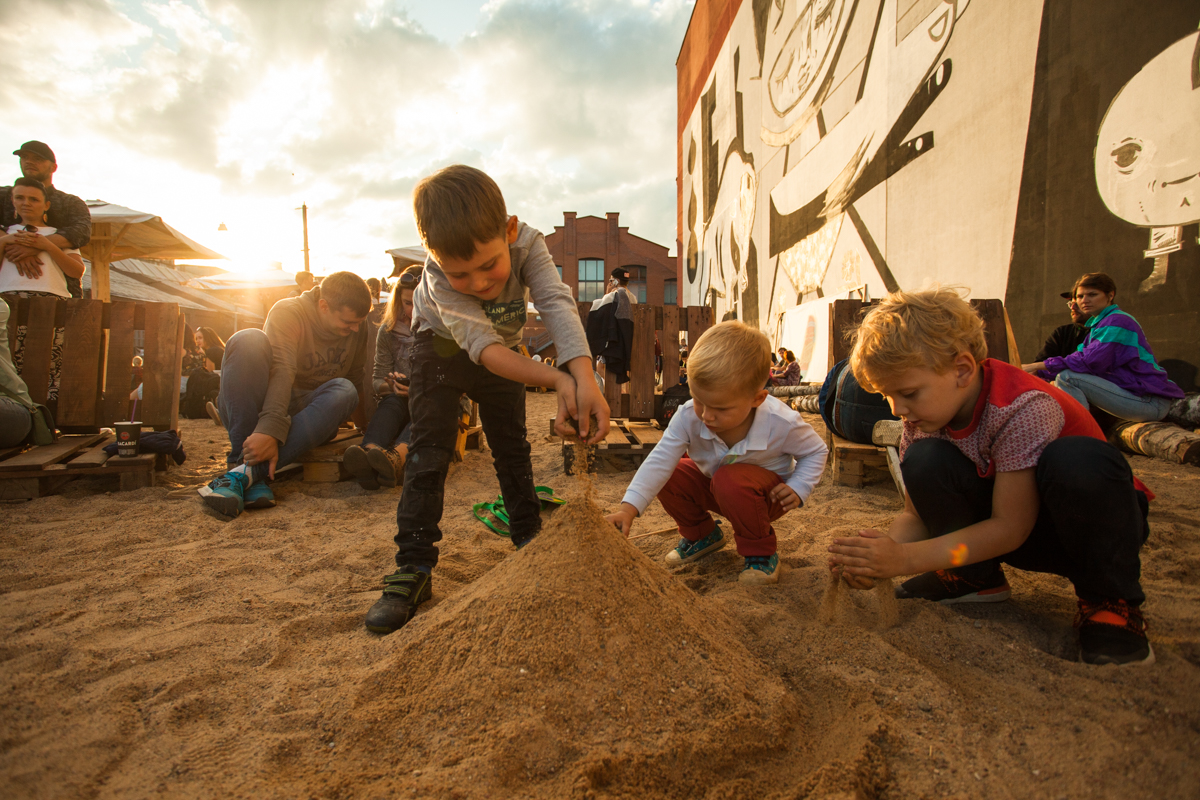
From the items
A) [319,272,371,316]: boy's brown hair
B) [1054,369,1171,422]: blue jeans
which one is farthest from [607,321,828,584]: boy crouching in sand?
[1054,369,1171,422]: blue jeans

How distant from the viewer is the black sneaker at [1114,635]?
138 centimetres

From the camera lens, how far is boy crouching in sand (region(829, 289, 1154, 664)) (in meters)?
1.42

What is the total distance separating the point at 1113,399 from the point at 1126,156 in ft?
5.45

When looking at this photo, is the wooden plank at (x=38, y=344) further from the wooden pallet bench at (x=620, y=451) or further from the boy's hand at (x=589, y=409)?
the boy's hand at (x=589, y=409)

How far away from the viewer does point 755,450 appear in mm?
2133

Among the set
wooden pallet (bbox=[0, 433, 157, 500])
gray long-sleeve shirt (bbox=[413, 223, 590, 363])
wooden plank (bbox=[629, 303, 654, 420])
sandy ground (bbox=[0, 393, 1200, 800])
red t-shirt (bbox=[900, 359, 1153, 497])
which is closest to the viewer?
sandy ground (bbox=[0, 393, 1200, 800])

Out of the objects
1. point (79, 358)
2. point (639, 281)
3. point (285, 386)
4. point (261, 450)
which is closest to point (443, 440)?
point (261, 450)

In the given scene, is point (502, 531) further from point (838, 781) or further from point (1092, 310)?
point (1092, 310)

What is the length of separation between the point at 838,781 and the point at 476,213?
1642mm

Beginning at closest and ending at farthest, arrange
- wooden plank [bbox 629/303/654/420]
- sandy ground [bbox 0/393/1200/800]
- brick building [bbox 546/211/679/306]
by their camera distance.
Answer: sandy ground [bbox 0/393/1200/800], wooden plank [bbox 629/303/654/420], brick building [bbox 546/211/679/306]

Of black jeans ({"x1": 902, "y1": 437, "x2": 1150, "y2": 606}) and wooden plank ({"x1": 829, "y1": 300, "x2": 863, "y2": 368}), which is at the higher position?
wooden plank ({"x1": 829, "y1": 300, "x2": 863, "y2": 368})

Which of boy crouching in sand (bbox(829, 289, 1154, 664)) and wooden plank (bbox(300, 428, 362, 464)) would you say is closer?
boy crouching in sand (bbox(829, 289, 1154, 664))

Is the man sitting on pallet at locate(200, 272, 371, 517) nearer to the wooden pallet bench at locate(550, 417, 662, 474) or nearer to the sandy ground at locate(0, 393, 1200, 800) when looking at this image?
the sandy ground at locate(0, 393, 1200, 800)

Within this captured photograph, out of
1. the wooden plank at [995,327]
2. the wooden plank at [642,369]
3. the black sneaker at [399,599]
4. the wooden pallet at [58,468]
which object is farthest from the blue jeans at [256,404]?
the wooden plank at [995,327]
